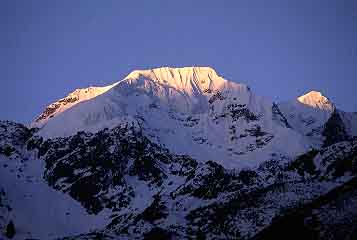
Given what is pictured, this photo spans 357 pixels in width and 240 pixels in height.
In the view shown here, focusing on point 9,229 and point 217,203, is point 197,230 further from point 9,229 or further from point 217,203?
point 9,229

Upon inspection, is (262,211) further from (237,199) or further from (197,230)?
(237,199)

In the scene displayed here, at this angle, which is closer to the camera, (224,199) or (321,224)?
(321,224)

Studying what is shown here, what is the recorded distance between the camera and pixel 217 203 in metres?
84.5

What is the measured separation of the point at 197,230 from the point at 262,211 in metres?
6.82

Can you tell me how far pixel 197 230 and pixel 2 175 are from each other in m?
133

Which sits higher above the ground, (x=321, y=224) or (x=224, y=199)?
(x=224, y=199)

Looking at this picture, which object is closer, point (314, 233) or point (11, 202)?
point (314, 233)

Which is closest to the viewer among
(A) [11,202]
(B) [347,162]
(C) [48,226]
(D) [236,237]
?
(D) [236,237]

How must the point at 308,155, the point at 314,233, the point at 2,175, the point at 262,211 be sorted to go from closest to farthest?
1. the point at 314,233
2. the point at 262,211
3. the point at 308,155
4. the point at 2,175

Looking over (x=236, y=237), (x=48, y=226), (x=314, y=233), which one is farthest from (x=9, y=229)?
(x=314, y=233)

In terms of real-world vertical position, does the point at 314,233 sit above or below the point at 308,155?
below

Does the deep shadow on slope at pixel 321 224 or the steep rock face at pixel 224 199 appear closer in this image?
the deep shadow on slope at pixel 321 224

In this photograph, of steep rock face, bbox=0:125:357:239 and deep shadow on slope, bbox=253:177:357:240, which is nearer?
deep shadow on slope, bbox=253:177:357:240

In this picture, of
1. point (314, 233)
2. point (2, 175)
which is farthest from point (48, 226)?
point (314, 233)
